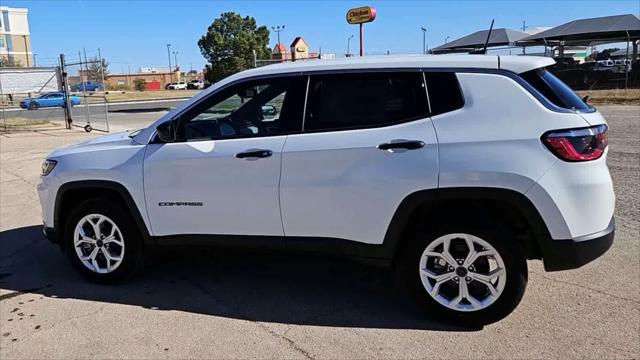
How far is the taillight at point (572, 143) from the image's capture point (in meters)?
3.40

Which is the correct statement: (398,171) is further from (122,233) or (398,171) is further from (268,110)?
(122,233)

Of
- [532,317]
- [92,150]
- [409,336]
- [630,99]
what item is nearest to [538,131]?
[532,317]

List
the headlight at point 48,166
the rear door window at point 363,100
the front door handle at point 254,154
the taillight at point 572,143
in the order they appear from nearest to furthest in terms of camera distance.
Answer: the taillight at point 572,143 → the rear door window at point 363,100 → the front door handle at point 254,154 → the headlight at point 48,166

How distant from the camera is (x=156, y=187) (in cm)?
426

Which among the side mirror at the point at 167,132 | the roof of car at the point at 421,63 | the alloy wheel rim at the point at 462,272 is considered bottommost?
the alloy wheel rim at the point at 462,272

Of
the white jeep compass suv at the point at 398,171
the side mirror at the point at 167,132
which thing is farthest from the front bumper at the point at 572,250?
the side mirror at the point at 167,132

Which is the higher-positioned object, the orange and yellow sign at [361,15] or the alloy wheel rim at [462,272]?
the orange and yellow sign at [361,15]

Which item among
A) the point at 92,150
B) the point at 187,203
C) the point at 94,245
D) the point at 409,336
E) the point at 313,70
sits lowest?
the point at 409,336

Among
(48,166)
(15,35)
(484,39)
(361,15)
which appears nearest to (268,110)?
(48,166)

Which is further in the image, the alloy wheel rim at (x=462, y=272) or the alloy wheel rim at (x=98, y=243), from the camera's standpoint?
the alloy wheel rim at (x=98, y=243)

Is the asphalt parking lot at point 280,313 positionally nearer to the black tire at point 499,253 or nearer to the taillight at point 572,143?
the black tire at point 499,253

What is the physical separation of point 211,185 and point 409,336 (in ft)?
5.82

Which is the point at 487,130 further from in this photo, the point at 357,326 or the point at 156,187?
the point at 156,187

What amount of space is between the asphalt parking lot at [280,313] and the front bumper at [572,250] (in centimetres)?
46
